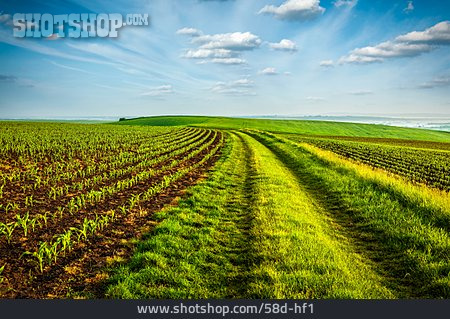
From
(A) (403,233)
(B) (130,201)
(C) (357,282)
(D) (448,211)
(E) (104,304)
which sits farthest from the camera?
(B) (130,201)

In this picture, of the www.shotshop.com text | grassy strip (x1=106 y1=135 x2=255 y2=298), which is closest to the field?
grassy strip (x1=106 y1=135 x2=255 y2=298)

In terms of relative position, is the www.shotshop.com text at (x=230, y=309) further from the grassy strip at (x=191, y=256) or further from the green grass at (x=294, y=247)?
the grassy strip at (x=191, y=256)

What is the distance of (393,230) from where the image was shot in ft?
27.3

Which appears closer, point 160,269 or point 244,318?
point 244,318

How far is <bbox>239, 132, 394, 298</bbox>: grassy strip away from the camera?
5.24 meters

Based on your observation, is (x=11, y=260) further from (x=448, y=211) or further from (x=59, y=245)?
(x=448, y=211)

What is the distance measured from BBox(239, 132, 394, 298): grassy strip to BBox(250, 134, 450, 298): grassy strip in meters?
0.53

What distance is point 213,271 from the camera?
6.03m

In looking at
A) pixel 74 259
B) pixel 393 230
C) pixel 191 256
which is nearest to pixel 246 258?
pixel 191 256

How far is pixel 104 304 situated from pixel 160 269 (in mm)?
2779

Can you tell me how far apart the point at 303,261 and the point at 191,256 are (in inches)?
92.1

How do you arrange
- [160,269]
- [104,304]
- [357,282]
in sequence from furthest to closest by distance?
[160,269] → [357,282] → [104,304]

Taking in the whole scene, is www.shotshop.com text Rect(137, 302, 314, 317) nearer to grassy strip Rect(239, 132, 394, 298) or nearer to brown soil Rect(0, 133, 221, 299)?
grassy strip Rect(239, 132, 394, 298)

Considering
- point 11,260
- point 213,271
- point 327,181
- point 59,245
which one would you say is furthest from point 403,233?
point 11,260
